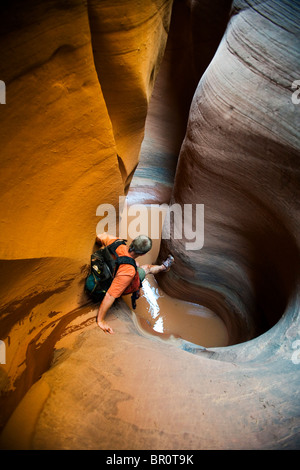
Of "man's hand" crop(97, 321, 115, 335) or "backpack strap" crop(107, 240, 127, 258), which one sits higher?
"backpack strap" crop(107, 240, 127, 258)

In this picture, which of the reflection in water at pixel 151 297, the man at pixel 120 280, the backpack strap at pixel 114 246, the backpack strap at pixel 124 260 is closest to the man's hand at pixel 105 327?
the man at pixel 120 280

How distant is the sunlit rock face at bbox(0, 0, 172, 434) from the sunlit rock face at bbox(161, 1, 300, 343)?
92 centimetres

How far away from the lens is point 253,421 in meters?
1.48

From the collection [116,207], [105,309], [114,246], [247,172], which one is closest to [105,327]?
[105,309]

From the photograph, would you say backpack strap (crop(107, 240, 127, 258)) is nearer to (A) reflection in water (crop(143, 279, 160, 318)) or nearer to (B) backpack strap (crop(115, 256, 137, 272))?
(B) backpack strap (crop(115, 256, 137, 272))

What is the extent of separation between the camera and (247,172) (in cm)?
299

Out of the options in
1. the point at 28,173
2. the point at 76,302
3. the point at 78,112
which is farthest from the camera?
the point at 76,302

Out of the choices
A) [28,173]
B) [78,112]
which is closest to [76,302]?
[28,173]

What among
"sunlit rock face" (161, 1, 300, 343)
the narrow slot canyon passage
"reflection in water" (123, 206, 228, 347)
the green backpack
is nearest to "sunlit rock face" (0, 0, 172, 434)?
the narrow slot canyon passage

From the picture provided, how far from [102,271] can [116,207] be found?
85 centimetres

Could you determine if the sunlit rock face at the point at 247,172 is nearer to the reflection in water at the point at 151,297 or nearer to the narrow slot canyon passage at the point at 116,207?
the narrow slot canyon passage at the point at 116,207

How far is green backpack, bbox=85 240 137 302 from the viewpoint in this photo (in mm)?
2625
